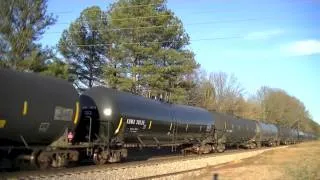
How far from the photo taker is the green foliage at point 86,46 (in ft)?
182

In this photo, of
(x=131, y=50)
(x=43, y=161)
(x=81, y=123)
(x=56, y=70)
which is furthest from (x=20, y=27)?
(x=43, y=161)

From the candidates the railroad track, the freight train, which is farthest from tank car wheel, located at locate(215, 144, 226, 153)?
the railroad track

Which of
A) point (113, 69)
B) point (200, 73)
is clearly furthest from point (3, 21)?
point (200, 73)

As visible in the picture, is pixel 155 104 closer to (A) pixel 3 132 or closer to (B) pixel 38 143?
(B) pixel 38 143

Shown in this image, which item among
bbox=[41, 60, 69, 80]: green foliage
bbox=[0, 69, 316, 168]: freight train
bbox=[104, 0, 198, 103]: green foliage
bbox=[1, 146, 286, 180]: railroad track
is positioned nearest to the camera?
bbox=[1, 146, 286, 180]: railroad track

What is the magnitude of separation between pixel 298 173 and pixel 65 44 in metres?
40.2

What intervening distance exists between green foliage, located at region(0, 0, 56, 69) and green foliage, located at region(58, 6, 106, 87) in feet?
38.2

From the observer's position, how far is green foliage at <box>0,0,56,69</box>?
128ft

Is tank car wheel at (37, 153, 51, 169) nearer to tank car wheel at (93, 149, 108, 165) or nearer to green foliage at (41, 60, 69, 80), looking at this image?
tank car wheel at (93, 149, 108, 165)

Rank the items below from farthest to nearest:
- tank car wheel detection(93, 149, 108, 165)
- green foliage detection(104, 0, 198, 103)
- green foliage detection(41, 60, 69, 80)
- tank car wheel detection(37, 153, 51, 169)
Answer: green foliage detection(104, 0, 198, 103), green foliage detection(41, 60, 69, 80), tank car wheel detection(93, 149, 108, 165), tank car wheel detection(37, 153, 51, 169)

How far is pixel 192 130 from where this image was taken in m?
32.9

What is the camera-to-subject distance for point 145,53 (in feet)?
172

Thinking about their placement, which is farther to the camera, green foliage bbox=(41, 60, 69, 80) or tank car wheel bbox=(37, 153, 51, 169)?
green foliage bbox=(41, 60, 69, 80)

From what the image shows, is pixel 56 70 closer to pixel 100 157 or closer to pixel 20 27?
pixel 20 27
